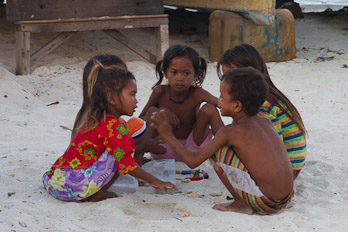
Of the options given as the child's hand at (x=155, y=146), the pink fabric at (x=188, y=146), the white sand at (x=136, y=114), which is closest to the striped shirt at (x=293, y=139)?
the white sand at (x=136, y=114)

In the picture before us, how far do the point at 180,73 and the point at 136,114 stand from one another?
161 cm

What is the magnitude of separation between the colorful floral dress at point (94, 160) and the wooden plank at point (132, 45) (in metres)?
4.20

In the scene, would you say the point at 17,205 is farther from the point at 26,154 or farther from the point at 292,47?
the point at 292,47

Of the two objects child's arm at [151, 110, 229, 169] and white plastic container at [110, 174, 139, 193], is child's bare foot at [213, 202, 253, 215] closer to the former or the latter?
child's arm at [151, 110, 229, 169]

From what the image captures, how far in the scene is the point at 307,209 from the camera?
11.1 feet

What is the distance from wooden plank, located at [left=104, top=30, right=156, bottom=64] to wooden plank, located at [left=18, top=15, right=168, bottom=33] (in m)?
0.21

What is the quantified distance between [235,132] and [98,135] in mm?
812

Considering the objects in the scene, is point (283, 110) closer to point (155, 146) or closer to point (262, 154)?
point (262, 154)

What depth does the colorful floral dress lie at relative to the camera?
3.29m

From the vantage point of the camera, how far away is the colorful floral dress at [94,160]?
3.29 metres

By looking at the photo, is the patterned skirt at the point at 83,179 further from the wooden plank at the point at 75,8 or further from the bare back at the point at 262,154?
the wooden plank at the point at 75,8

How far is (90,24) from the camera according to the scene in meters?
7.15

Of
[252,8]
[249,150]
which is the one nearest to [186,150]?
[249,150]

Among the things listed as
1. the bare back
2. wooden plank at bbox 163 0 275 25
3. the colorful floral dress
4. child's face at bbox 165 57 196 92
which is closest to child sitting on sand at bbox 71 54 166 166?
the colorful floral dress
